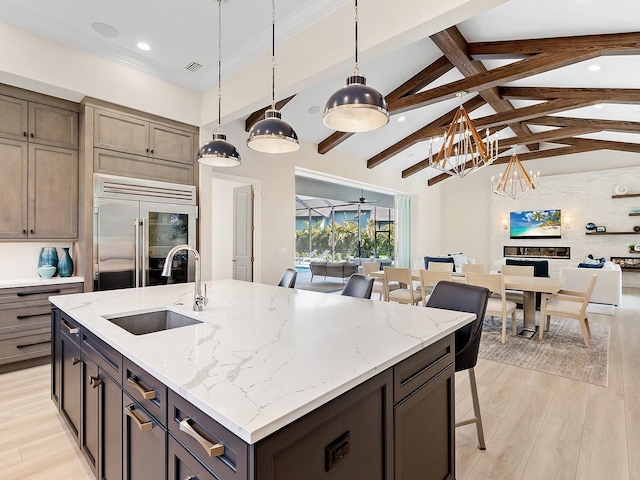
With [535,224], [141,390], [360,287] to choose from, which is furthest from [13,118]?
[535,224]

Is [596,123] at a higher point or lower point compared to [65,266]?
higher

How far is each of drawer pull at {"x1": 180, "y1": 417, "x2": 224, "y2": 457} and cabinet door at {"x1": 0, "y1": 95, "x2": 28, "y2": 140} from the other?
12.6ft

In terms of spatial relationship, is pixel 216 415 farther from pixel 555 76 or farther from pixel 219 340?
pixel 555 76

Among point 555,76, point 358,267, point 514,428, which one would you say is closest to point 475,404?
point 514,428

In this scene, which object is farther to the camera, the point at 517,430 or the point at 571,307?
the point at 571,307

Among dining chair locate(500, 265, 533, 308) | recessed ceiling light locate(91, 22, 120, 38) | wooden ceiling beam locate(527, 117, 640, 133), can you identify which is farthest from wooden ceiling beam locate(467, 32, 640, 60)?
recessed ceiling light locate(91, 22, 120, 38)

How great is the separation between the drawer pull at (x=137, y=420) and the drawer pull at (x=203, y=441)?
0.27 metres

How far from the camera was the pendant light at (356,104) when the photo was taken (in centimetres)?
161

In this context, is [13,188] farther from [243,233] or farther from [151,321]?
[243,233]

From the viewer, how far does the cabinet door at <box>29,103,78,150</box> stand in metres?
3.45

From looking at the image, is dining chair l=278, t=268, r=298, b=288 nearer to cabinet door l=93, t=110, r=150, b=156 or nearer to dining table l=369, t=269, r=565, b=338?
cabinet door l=93, t=110, r=150, b=156

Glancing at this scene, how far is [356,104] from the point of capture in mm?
1603

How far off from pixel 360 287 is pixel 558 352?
2.68m

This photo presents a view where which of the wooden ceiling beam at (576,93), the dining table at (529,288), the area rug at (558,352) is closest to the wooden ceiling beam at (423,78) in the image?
the wooden ceiling beam at (576,93)
